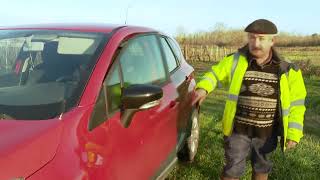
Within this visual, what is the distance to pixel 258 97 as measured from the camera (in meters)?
4.49

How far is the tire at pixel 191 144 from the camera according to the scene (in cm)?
600

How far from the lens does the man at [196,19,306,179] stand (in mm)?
4422

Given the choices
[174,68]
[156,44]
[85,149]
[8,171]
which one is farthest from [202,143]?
[8,171]

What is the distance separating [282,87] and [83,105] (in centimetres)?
208

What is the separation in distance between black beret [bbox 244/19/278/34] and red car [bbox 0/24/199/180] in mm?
955

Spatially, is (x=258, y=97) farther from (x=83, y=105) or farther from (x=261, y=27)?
(x=83, y=105)

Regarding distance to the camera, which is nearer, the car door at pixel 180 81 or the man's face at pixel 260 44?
the man's face at pixel 260 44

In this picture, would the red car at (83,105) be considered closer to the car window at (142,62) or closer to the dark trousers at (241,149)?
the car window at (142,62)

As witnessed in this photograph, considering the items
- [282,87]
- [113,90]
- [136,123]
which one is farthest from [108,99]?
[282,87]

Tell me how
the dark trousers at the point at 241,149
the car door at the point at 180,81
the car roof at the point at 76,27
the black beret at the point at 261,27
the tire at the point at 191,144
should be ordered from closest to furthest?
the car roof at the point at 76,27, the black beret at the point at 261,27, the dark trousers at the point at 241,149, the car door at the point at 180,81, the tire at the point at 191,144

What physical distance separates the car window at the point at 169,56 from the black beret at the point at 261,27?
3.77ft

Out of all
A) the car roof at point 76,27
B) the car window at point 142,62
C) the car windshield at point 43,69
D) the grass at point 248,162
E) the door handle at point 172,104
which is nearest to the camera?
the car windshield at point 43,69

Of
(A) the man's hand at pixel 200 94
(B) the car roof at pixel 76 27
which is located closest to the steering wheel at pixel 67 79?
(B) the car roof at pixel 76 27

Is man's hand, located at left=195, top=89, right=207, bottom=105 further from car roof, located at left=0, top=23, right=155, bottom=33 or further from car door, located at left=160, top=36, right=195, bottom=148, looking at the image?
car roof, located at left=0, top=23, right=155, bottom=33
